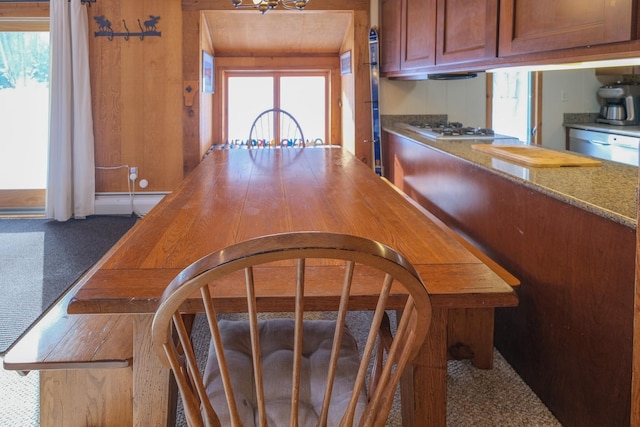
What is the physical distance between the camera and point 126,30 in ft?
16.5

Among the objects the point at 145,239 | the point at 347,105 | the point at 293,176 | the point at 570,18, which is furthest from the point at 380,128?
the point at 145,239

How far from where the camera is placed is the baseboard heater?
5.19m

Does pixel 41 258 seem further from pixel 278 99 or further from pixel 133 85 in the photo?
pixel 278 99

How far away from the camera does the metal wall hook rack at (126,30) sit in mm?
4980

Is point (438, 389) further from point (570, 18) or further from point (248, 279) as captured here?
point (570, 18)

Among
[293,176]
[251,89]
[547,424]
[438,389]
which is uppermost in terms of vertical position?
[251,89]

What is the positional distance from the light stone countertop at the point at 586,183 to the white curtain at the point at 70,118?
3568 mm

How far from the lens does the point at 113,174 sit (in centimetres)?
519

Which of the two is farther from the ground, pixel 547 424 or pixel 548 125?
pixel 548 125

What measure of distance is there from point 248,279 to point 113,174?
4647mm

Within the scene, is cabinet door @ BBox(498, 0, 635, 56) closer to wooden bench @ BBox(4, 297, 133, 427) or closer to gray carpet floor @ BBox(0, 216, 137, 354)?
wooden bench @ BBox(4, 297, 133, 427)

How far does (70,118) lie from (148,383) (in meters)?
4.16

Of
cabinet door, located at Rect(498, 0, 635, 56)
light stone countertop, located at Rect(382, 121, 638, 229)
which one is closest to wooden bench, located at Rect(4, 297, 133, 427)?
light stone countertop, located at Rect(382, 121, 638, 229)

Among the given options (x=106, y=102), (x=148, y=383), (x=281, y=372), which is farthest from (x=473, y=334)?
(x=106, y=102)
